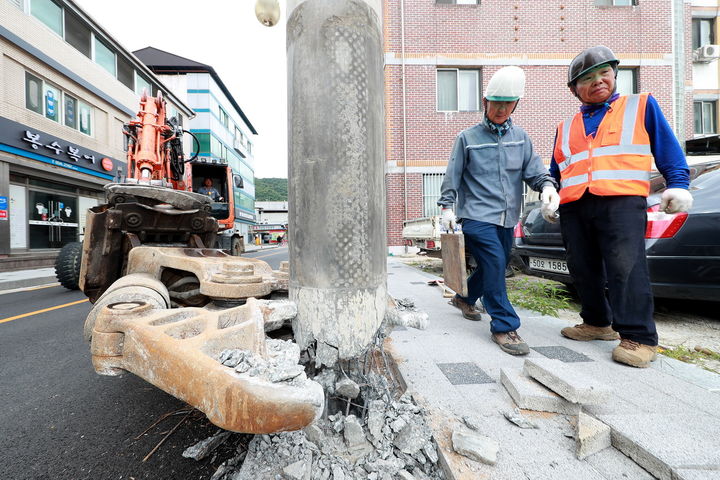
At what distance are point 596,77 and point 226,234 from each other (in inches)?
326

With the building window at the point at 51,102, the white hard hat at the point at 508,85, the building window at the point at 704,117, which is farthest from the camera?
the building window at the point at 704,117

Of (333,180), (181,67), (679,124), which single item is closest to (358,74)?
(333,180)

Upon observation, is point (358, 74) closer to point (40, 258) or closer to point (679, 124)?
point (40, 258)

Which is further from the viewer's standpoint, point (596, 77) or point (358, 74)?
point (596, 77)

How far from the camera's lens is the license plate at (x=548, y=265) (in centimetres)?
306

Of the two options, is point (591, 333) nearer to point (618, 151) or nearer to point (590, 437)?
point (618, 151)

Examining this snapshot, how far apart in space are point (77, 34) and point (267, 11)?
16287 millimetres

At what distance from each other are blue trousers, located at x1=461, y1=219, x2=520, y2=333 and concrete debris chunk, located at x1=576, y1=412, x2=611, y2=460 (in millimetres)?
1021

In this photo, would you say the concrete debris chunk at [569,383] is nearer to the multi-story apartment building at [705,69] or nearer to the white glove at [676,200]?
the white glove at [676,200]

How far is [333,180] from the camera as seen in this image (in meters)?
1.32

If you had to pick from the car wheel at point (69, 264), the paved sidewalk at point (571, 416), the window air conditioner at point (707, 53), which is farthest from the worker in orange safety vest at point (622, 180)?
the window air conditioner at point (707, 53)

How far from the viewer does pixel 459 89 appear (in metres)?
11.2

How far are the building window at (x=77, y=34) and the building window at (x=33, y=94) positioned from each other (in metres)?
2.62

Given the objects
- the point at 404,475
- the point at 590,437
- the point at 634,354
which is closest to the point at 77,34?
the point at 404,475
